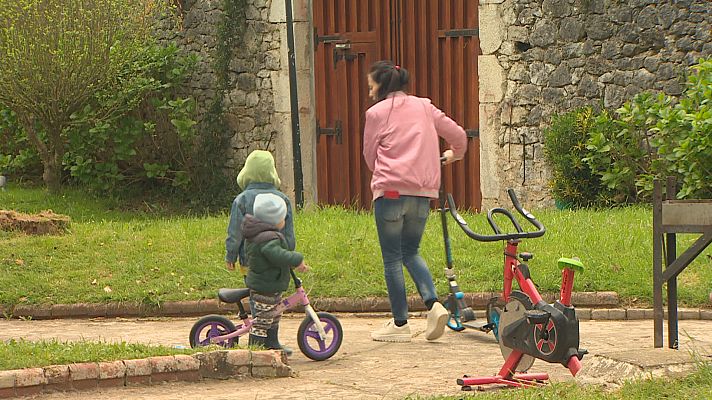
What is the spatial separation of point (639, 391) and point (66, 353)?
309 cm

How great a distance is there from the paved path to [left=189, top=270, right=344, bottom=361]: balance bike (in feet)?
0.33

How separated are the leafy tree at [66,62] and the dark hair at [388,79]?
7.69 meters

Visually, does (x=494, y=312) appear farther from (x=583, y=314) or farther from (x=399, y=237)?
(x=583, y=314)

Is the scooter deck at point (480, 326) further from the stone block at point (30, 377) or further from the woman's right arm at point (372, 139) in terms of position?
the stone block at point (30, 377)

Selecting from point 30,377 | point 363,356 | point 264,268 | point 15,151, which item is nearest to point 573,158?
point 363,356

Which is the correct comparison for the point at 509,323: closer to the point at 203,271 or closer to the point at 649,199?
the point at 203,271

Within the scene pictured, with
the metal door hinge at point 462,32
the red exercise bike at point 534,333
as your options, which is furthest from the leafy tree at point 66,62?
the red exercise bike at point 534,333

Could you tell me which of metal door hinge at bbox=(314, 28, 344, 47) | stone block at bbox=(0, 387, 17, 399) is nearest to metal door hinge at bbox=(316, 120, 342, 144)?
metal door hinge at bbox=(314, 28, 344, 47)

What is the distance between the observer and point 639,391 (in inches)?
230

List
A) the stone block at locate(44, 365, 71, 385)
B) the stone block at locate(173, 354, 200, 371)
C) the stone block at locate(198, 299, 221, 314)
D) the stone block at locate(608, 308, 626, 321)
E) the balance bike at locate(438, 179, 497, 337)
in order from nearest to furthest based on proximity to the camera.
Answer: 1. the stone block at locate(44, 365, 71, 385)
2. the stone block at locate(173, 354, 200, 371)
3. the balance bike at locate(438, 179, 497, 337)
4. the stone block at locate(608, 308, 626, 321)
5. the stone block at locate(198, 299, 221, 314)

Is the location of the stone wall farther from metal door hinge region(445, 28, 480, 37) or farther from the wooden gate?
the wooden gate

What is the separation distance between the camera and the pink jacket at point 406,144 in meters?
8.48

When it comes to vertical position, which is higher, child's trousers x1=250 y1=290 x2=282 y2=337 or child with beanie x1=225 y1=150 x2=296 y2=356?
Answer: child with beanie x1=225 y1=150 x2=296 y2=356

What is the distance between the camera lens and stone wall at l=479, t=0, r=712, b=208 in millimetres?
13820
